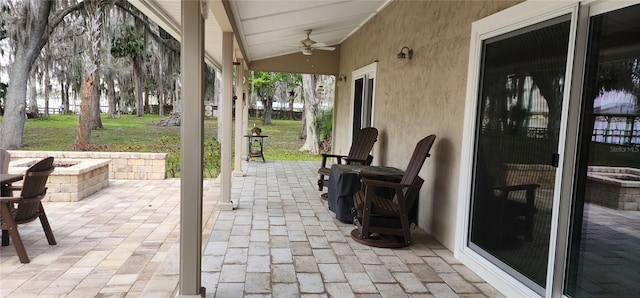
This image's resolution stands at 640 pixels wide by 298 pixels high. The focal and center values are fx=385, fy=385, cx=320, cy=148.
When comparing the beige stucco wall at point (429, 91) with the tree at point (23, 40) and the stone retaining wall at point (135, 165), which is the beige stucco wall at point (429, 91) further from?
the tree at point (23, 40)

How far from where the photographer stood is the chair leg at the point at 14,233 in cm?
304

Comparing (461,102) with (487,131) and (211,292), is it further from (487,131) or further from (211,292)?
(211,292)

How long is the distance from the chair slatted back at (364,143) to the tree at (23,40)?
8158 mm

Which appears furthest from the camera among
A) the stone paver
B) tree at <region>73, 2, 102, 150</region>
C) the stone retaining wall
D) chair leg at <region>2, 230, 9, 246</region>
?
tree at <region>73, 2, 102, 150</region>

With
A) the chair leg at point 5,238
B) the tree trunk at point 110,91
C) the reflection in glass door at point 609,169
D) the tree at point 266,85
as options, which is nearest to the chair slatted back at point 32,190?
the chair leg at point 5,238

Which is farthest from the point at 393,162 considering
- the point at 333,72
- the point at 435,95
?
the point at 333,72

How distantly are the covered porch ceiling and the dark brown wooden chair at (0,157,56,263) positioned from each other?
1.67 meters

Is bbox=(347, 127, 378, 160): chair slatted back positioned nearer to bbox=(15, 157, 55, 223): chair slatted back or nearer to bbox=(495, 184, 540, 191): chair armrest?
bbox=(495, 184, 540, 191): chair armrest

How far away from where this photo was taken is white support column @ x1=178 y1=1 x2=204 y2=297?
2.06 metres

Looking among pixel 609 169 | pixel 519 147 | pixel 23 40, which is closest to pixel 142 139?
pixel 23 40

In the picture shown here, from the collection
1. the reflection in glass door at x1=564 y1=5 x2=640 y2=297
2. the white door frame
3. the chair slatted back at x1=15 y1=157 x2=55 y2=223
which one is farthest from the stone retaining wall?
the reflection in glass door at x1=564 y1=5 x2=640 y2=297

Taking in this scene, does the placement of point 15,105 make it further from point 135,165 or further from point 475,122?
point 475,122

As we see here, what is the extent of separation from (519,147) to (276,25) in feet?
12.3

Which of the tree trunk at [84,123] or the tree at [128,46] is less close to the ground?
the tree at [128,46]
